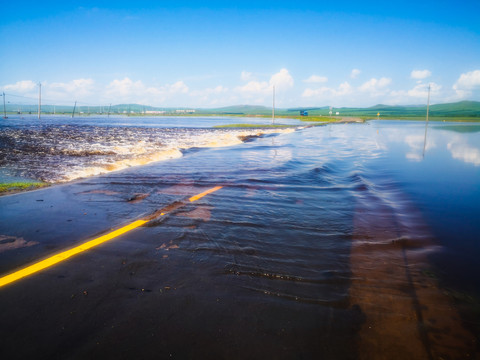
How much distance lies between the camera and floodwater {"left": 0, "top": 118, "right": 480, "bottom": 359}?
1984 millimetres

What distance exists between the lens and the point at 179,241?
146 inches

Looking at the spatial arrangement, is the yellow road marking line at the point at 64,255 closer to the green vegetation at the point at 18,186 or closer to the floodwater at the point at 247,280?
the floodwater at the point at 247,280

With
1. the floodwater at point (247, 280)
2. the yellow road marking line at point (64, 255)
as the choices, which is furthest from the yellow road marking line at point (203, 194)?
the yellow road marking line at point (64, 255)

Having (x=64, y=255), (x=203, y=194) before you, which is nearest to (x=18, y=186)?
(x=203, y=194)

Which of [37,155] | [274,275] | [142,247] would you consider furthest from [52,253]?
[37,155]

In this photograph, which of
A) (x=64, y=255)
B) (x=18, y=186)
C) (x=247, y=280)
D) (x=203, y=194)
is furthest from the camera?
(x=18, y=186)

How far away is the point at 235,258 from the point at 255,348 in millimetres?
1354

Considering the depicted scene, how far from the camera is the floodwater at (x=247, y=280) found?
6.51 feet

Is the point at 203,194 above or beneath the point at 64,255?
above

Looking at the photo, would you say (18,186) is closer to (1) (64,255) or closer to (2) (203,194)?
(2) (203,194)

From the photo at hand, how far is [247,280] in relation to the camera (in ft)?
9.07

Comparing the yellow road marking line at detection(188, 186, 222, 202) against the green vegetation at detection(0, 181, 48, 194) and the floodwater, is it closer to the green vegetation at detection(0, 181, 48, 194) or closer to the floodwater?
the floodwater

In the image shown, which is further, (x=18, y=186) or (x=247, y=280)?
(x=18, y=186)

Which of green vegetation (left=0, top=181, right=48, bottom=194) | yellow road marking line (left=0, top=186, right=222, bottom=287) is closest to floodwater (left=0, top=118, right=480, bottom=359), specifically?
yellow road marking line (left=0, top=186, right=222, bottom=287)
